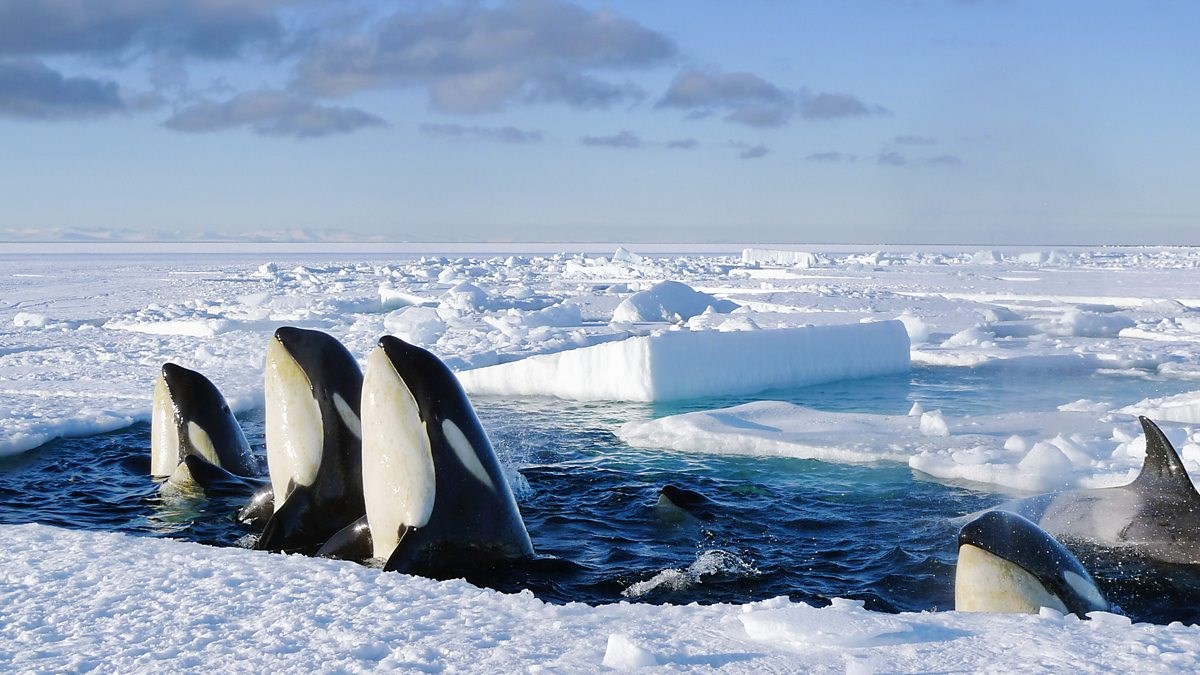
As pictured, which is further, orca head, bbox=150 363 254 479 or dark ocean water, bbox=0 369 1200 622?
orca head, bbox=150 363 254 479

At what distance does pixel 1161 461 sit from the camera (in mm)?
5637

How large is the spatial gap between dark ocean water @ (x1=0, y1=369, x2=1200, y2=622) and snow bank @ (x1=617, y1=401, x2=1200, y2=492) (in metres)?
0.29

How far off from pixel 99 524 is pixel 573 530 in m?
3.13

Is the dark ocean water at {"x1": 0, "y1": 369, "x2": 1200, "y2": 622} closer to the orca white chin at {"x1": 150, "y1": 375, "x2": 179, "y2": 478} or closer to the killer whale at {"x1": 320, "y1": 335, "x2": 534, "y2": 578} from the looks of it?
the orca white chin at {"x1": 150, "y1": 375, "x2": 179, "y2": 478}

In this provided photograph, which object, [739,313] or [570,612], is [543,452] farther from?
[739,313]

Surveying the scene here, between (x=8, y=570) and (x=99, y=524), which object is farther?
(x=99, y=524)

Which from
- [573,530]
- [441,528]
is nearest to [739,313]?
[573,530]

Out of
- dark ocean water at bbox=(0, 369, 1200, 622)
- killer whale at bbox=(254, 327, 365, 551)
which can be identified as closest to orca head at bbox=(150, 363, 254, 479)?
dark ocean water at bbox=(0, 369, 1200, 622)

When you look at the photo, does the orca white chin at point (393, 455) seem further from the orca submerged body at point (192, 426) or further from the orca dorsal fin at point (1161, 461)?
the orca dorsal fin at point (1161, 461)

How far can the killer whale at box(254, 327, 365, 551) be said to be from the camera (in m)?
6.06

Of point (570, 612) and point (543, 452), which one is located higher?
point (570, 612)

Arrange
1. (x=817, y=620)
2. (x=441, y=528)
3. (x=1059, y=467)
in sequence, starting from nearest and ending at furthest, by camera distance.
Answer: (x=817, y=620), (x=441, y=528), (x=1059, y=467)

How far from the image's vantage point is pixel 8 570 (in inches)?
162

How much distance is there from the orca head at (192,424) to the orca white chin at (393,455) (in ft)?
10.1
